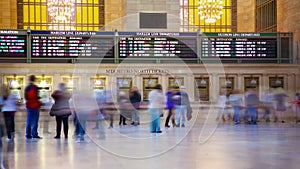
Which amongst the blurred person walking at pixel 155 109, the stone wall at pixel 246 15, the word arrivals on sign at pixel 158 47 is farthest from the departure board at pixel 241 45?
the stone wall at pixel 246 15

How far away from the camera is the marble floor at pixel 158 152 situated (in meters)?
9.49

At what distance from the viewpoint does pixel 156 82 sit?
90.2 feet

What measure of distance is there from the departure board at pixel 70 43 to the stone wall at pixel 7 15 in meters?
17.4

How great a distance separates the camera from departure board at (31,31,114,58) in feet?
89.8

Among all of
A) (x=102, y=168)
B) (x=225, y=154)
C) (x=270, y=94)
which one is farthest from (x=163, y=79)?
(x=102, y=168)

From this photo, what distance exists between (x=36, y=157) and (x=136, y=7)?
71.8 ft

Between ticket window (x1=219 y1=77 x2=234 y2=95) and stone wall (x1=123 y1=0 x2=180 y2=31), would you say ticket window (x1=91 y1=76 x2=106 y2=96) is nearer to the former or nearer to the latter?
stone wall (x1=123 y1=0 x2=180 y2=31)

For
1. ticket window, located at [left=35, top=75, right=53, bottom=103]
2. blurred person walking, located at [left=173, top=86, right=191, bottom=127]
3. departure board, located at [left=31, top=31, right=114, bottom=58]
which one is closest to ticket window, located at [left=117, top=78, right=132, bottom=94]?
departure board, located at [left=31, top=31, right=114, bottom=58]

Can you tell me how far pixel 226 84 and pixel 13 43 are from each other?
11074mm

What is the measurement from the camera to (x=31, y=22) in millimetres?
46938

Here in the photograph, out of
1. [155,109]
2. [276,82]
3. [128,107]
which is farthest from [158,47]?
[155,109]

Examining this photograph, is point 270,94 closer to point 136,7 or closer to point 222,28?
point 136,7

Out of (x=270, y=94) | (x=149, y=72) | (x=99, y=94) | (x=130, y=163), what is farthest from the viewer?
(x=149, y=72)

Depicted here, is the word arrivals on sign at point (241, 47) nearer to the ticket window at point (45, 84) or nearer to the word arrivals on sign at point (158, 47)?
the word arrivals on sign at point (158, 47)
